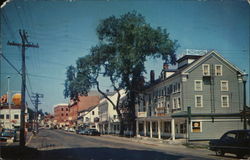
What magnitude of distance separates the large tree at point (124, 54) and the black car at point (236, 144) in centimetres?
2433

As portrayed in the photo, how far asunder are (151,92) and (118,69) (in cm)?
758

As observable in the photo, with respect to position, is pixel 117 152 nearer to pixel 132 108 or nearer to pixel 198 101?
pixel 198 101

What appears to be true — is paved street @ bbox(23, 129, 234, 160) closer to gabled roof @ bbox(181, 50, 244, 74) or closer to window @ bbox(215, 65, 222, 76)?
gabled roof @ bbox(181, 50, 244, 74)

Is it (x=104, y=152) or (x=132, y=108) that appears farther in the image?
(x=132, y=108)

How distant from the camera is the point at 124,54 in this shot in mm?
41562

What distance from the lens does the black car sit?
634 inches

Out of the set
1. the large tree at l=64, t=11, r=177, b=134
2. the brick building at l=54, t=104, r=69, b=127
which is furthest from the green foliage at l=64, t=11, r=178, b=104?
the brick building at l=54, t=104, r=69, b=127

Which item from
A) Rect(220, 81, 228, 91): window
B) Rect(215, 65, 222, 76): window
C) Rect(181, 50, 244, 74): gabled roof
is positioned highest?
Rect(181, 50, 244, 74): gabled roof

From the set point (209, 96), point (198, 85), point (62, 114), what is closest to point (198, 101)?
point (209, 96)

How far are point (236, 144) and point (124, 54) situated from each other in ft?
88.3

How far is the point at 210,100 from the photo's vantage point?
113 ft

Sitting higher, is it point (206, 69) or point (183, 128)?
point (206, 69)

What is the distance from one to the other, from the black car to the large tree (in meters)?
24.3

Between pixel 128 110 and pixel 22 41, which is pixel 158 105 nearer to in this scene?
pixel 128 110
